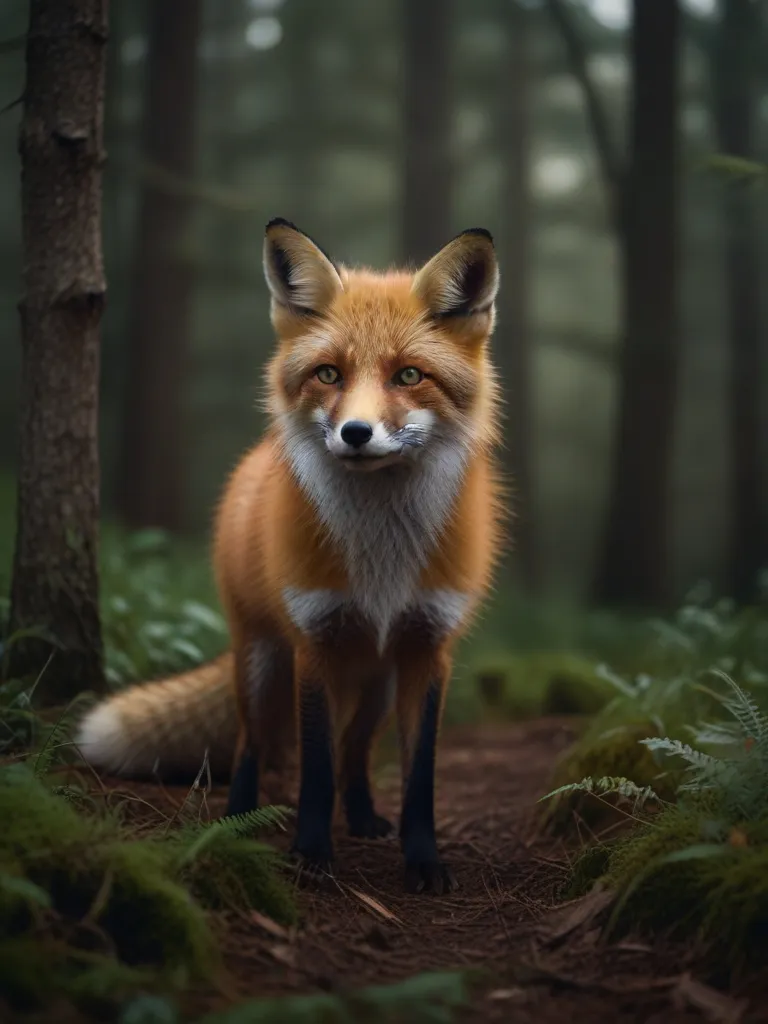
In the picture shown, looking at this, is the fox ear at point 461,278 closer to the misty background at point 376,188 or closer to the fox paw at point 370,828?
the misty background at point 376,188

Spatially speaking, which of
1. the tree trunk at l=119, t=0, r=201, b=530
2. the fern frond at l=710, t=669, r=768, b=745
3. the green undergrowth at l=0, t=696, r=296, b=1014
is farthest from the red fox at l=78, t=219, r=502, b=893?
the tree trunk at l=119, t=0, r=201, b=530

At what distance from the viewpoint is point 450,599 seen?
12.9 ft

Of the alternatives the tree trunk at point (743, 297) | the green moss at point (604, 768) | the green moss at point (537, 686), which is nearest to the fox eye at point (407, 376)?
the green moss at point (604, 768)

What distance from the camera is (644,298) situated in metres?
11.1

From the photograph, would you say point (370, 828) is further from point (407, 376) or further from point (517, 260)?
point (517, 260)

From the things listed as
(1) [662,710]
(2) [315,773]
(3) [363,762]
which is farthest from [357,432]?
(1) [662,710]

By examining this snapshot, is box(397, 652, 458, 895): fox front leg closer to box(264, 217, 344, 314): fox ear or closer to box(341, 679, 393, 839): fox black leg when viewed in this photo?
box(341, 679, 393, 839): fox black leg

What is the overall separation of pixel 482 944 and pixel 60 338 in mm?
3130

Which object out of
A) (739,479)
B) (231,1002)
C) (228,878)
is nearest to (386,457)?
(228,878)

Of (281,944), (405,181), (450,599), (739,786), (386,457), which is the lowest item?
(281,944)

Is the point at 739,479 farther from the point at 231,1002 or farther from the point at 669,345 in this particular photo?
the point at 231,1002

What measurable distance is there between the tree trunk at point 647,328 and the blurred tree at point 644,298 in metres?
0.01

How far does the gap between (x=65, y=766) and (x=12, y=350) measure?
1620 cm

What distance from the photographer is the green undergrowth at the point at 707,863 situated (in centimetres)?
254
